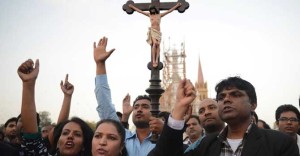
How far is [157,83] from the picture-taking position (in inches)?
201

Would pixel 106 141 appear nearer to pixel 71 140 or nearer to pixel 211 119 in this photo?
pixel 71 140

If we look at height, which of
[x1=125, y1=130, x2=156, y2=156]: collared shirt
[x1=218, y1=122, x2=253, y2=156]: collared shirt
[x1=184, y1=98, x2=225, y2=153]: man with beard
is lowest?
[x1=125, y1=130, x2=156, y2=156]: collared shirt

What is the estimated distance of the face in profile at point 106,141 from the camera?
280 centimetres

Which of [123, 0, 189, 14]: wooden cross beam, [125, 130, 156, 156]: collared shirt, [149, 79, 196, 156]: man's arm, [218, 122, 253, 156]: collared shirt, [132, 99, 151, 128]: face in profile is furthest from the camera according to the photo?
[123, 0, 189, 14]: wooden cross beam

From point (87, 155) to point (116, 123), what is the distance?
500 mm

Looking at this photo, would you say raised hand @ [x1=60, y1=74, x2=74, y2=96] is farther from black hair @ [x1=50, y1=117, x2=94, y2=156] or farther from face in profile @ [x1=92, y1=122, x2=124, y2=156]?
face in profile @ [x1=92, y1=122, x2=124, y2=156]

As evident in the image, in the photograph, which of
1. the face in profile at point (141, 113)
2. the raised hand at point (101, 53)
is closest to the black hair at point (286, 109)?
the face in profile at point (141, 113)

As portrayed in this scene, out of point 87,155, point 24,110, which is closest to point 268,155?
point 87,155

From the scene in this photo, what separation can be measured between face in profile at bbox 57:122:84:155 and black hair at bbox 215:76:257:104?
1.60 metres

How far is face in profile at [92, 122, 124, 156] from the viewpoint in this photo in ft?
9.18

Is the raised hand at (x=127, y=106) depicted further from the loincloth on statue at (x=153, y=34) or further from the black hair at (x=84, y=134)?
the black hair at (x=84, y=134)

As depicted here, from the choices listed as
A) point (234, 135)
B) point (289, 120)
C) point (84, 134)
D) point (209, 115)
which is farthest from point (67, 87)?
point (289, 120)

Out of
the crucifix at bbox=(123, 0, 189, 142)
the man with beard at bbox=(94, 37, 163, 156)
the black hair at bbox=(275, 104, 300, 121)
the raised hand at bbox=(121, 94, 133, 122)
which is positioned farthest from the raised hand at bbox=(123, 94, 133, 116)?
the black hair at bbox=(275, 104, 300, 121)

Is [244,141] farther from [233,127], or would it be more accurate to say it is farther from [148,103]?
[148,103]
